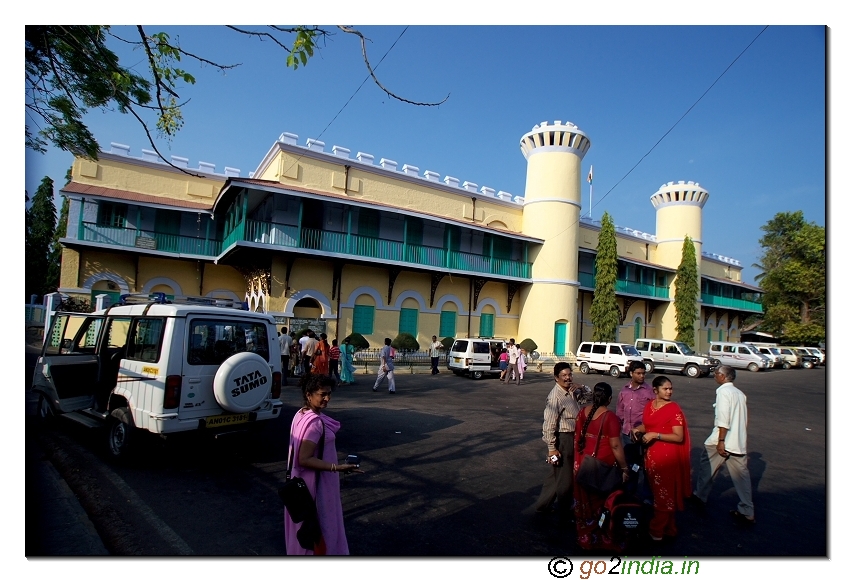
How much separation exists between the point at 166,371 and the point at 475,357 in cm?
1331

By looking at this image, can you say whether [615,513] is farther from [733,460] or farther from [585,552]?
[733,460]

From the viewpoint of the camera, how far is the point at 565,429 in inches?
181

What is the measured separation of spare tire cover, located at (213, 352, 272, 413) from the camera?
17.8 ft

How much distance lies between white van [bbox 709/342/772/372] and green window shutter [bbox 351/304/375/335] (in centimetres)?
1852

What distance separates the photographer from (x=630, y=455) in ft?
16.4

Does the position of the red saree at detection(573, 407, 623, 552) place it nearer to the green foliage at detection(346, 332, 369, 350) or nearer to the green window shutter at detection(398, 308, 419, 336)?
the green foliage at detection(346, 332, 369, 350)

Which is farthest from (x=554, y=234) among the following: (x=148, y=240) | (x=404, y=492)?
(x=404, y=492)

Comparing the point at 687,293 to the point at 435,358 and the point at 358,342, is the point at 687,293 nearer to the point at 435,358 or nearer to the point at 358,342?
the point at 435,358

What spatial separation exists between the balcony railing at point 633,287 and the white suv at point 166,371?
24.1 metres

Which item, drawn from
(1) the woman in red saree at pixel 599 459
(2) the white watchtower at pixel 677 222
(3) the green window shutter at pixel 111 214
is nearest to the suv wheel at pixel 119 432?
(1) the woman in red saree at pixel 599 459

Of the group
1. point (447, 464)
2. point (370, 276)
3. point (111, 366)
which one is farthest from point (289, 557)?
point (370, 276)

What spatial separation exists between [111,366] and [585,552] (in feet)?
19.1

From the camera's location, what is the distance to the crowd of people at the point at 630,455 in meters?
3.89
